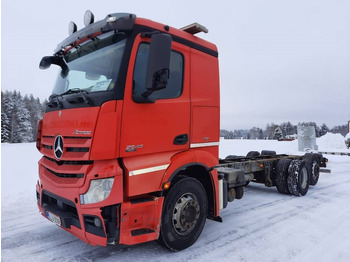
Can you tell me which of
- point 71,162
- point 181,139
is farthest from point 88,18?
point 181,139

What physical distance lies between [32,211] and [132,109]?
12.7ft

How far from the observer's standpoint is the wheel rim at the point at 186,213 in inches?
139

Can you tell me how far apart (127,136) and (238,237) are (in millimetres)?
2574

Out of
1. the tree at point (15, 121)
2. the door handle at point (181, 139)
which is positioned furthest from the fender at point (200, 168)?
the tree at point (15, 121)

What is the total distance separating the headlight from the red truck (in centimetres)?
1

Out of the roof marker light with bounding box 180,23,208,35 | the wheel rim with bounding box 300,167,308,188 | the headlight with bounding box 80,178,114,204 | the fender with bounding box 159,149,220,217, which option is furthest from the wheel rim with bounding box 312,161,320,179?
the headlight with bounding box 80,178,114,204

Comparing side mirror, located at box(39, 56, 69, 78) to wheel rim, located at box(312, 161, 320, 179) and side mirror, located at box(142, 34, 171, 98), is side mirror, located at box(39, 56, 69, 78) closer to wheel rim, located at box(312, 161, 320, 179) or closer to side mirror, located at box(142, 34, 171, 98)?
side mirror, located at box(142, 34, 171, 98)

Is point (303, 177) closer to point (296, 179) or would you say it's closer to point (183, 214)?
point (296, 179)

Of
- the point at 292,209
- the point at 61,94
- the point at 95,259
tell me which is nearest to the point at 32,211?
the point at 95,259

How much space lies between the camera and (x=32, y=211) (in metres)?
5.19

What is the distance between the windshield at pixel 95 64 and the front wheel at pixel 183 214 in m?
1.76

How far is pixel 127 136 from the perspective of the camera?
3.02 metres

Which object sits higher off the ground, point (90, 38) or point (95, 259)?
point (90, 38)

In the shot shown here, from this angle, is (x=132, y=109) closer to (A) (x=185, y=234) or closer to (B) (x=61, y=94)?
(B) (x=61, y=94)
